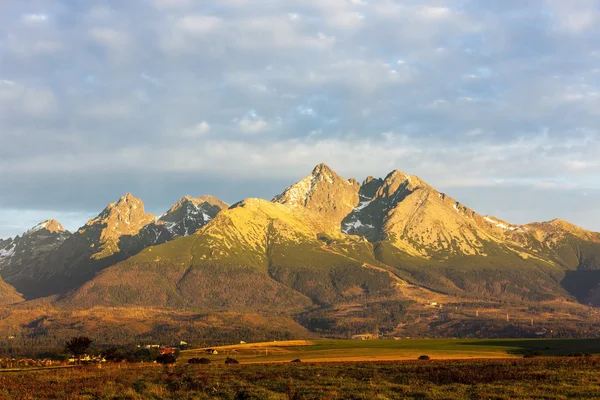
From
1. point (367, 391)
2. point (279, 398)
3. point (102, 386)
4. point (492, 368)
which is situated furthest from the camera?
point (492, 368)

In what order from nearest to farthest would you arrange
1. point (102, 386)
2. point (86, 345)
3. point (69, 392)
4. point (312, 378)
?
point (69, 392), point (102, 386), point (312, 378), point (86, 345)

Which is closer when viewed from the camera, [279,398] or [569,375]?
[279,398]

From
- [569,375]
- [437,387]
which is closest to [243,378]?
[437,387]

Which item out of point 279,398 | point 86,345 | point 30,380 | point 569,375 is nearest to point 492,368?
point 569,375

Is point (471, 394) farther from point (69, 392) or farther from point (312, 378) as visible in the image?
point (69, 392)

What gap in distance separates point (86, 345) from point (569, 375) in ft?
339

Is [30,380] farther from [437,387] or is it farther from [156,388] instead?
[437,387]

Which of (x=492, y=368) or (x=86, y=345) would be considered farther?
(x=86, y=345)

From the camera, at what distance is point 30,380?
77812 mm

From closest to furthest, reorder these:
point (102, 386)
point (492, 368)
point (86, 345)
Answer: point (102, 386) → point (492, 368) → point (86, 345)

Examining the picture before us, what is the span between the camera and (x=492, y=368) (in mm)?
76375

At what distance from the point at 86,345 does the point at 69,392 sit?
76.9 m

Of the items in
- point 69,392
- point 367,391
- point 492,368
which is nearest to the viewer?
point 367,391

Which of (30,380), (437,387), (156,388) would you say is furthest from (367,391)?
(30,380)
